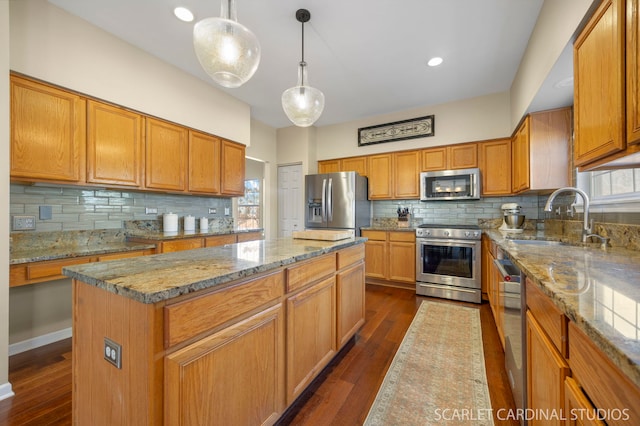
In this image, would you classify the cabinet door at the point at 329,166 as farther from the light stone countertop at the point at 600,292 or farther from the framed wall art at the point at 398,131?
the light stone countertop at the point at 600,292

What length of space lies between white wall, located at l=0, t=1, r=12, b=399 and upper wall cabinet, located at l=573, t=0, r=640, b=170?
341cm

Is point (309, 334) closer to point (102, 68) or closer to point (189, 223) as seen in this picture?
point (189, 223)

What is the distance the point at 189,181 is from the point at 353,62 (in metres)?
2.51

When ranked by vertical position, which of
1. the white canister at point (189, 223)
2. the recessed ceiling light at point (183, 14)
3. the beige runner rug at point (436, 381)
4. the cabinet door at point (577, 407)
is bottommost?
the beige runner rug at point (436, 381)

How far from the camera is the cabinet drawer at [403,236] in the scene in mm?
3836

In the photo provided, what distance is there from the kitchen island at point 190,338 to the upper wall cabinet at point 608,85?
1606 mm

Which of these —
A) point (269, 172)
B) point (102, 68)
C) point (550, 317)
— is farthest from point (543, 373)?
point (269, 172)

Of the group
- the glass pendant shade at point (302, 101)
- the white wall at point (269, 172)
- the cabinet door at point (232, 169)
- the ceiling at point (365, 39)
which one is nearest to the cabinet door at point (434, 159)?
the ceiling at point (365, 39)

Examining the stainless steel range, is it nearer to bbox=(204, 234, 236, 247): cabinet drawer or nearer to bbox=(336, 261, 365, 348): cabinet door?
bbox=(336, 261, 365, 348): cabinet door

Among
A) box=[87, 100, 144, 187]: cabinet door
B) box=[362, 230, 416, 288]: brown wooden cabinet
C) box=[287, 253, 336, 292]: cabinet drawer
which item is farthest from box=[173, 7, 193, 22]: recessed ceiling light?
box=[362, 230, 416, 288]: brown wooden cabinet

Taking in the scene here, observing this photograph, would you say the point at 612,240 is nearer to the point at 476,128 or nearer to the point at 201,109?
the point at 476,128

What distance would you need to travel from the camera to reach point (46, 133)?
2.13 m

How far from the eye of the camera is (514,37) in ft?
8.18

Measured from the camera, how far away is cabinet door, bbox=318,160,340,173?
4930 millimetres
